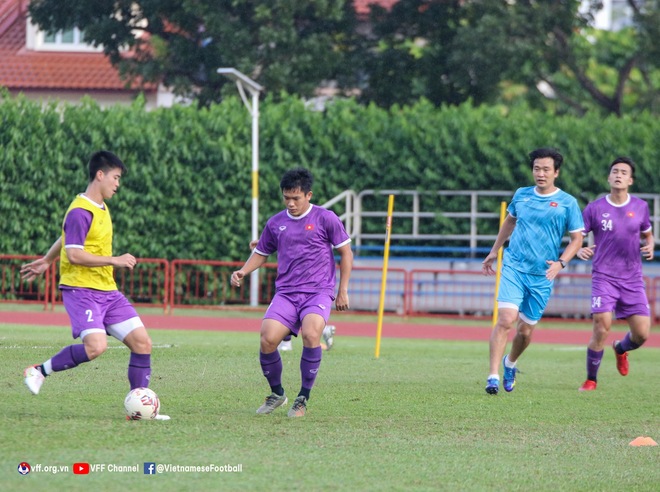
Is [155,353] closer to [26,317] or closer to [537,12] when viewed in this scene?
[26,317]

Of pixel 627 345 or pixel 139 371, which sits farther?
pixel 627 345

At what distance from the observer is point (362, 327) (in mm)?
23141

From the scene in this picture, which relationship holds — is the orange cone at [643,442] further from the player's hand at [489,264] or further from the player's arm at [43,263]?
the player's arm at [43,263]

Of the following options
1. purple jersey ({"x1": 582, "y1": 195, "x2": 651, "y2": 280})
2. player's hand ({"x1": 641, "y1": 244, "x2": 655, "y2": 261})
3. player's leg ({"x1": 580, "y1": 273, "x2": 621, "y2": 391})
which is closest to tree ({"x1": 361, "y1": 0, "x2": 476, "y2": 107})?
player's hand ({"x1": 641, "y1": 244, "x2": 655, "y2": 261})

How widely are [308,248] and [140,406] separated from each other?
72.4 inches

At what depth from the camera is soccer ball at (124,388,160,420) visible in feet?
29.2

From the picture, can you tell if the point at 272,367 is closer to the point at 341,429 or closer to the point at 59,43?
the point at 341,429

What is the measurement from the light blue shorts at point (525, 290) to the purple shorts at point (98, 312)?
378 centimetres

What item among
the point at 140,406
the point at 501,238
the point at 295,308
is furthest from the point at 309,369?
the point at 501,238

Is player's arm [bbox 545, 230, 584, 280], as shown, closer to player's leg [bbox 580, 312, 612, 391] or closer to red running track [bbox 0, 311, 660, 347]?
player's leg [bbox 580, 312, 612, 391]

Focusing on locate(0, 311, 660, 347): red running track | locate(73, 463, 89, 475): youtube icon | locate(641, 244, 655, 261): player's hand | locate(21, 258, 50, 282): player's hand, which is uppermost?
locate(641, 244, 655, 261): player's hand

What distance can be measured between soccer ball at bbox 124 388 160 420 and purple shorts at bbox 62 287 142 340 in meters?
0.48

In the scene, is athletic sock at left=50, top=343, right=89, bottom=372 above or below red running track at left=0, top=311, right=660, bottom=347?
above

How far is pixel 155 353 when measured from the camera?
584 inches
